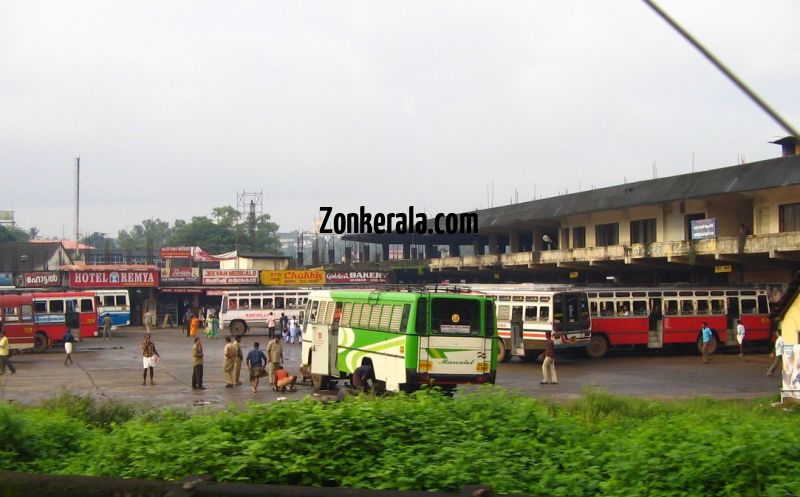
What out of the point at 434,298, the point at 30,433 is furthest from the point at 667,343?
the point at 30,433

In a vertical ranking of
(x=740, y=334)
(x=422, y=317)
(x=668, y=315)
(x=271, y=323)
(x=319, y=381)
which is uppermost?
(x=422, y=317)

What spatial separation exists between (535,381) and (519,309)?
7178 millimetres

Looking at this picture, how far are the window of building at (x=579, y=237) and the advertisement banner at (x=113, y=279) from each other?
28.8m

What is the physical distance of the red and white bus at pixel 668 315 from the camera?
3444 centimetres

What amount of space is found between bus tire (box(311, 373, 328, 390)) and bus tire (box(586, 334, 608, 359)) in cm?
1491

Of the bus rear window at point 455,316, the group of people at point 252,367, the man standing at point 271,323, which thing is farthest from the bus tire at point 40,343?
the bus rear window at point 455,316

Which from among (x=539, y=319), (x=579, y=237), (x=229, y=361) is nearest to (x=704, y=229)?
(x=539, y=319)

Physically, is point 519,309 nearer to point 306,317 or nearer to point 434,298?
point 306,317

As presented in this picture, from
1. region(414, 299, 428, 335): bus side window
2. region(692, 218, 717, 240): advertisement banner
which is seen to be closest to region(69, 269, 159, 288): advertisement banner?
region(692, 218, 717, 240): advertisement banner

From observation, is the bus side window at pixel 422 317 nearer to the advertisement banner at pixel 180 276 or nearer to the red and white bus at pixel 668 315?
the red and white bus at pixel 668 315

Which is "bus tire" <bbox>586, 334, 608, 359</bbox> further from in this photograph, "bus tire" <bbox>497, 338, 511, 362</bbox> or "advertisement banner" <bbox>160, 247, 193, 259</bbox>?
"advertisement banner" <bbox>160, 247, 193, 259</bbox>

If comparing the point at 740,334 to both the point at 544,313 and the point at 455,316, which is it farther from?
the point at 455,316

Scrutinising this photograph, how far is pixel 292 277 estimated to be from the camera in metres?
64.1

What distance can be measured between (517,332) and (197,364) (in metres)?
13.9
